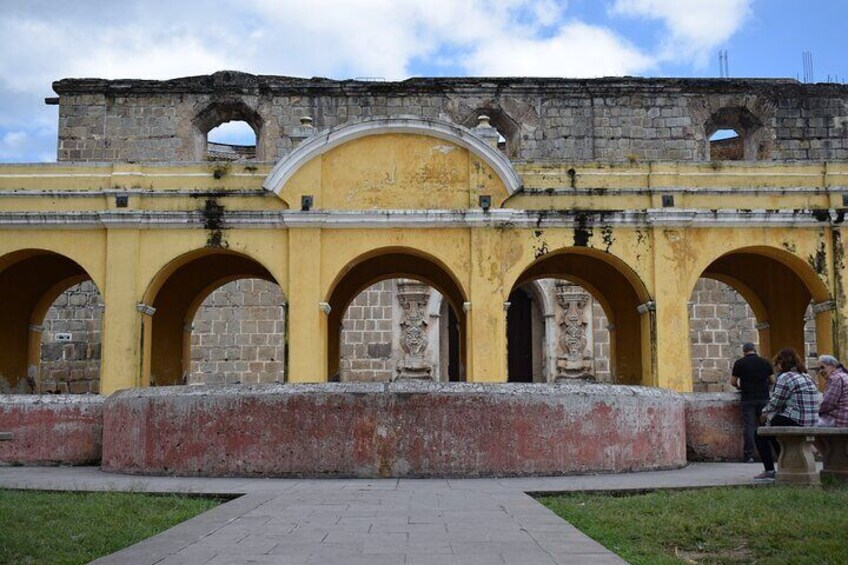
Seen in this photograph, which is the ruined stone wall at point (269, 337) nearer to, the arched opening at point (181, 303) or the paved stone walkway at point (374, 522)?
the arched opening at point (181, 303)

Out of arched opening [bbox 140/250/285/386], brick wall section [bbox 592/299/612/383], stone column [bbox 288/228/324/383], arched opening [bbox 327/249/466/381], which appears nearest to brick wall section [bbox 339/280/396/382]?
arched opening [bbox 327/249/466/381]

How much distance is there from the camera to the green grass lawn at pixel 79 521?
6039 mm

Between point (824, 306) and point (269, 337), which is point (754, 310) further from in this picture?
point (269, 337)

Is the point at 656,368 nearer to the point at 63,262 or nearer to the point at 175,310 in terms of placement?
the point at 175,310

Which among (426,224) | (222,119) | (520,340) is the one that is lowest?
(520,340)

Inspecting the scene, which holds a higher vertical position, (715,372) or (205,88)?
(205,88)

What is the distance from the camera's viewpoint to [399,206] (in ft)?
60.5

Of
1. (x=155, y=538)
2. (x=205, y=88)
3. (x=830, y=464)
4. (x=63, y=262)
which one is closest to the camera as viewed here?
(x=155, y=538)

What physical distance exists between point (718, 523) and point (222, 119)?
71.0 ft

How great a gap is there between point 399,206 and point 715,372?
12.0 m

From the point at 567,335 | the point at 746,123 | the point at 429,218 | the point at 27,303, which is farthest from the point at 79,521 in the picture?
the point at 746,123

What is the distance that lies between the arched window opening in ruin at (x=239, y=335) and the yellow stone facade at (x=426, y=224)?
7.45 meters

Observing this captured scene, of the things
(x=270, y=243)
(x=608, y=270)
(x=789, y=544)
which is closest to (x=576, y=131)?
(x=608, y=270)

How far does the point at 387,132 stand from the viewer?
18.6m
